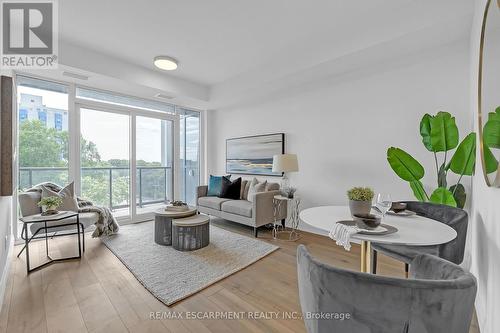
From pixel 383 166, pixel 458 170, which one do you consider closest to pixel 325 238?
pixel 383 166

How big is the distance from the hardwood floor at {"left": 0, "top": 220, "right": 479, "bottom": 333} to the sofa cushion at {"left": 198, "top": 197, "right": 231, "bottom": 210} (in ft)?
5.20

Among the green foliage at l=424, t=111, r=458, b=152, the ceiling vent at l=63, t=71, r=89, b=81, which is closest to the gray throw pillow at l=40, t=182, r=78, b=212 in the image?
the ceiling vent at l=63, t=71, r=89, b=81

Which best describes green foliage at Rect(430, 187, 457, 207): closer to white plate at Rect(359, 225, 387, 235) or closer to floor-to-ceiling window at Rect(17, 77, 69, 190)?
white plate at Rect(359, 225, 387, 235)

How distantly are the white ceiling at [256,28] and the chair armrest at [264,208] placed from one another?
185 cm

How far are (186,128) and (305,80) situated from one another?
2969 mm

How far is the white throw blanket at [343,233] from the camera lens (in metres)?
1.10

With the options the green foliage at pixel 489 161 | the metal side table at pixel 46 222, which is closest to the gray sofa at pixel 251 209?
the metal side table at pixel 46 222

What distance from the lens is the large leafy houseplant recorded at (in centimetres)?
201

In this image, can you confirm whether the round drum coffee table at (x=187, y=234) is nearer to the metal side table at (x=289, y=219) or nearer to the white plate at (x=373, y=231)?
the metal side table at (x=289, y=219)

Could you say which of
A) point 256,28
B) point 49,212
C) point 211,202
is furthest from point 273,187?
point 49,212

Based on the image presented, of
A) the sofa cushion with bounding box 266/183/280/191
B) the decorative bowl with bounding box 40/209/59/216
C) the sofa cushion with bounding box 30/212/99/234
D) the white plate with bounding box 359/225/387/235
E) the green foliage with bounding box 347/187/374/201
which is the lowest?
the sofa cushion with bounding box 30/212/99/234

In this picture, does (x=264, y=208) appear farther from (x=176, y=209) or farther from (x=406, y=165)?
(x=406, y=165)

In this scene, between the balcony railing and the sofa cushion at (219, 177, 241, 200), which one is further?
the sofa cushion at (219, 177, 241, 200)

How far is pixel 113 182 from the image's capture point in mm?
4156
